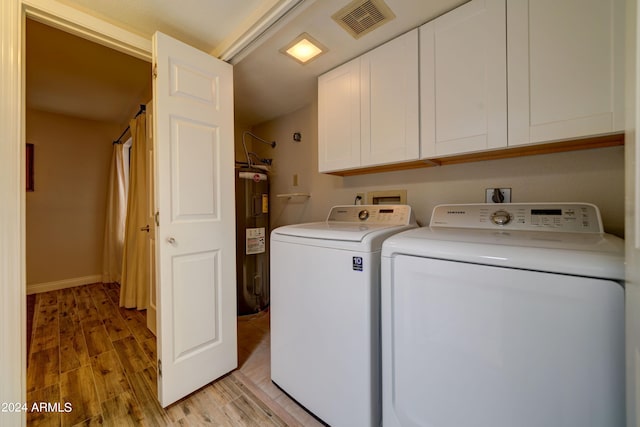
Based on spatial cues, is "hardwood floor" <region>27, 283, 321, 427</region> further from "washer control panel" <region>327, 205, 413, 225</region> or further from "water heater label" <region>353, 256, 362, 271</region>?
"washer control panel" <region>327, 205, 413, 225</region>

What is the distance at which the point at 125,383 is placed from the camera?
59.1 inches

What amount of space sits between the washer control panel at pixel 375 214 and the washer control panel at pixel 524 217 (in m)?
0.18

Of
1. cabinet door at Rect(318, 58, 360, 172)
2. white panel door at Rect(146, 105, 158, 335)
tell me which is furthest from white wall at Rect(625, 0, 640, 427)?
white panel door at Rect(146, 105, 158, 335)

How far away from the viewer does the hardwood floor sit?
1257 millimetres

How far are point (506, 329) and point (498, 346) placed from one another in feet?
0.21

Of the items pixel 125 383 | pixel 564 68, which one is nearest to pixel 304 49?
pixel 564 68

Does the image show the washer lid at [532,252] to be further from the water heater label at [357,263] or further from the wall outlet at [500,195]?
the wall outlet at [500,195]

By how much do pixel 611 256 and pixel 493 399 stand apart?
546mm

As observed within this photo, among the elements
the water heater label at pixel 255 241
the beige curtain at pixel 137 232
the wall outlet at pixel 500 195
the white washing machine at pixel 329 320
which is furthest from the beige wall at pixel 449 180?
the beige curtain at pixel 137 232

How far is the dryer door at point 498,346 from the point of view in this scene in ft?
2.07

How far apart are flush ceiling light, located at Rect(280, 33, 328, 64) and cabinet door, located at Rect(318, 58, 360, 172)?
20cm

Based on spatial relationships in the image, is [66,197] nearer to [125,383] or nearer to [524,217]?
[125,383]

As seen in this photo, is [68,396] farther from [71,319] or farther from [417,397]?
[417,397]

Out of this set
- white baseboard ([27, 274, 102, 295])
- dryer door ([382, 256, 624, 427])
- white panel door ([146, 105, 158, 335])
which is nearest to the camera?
dryer door ([382, 256, 624, 427])
